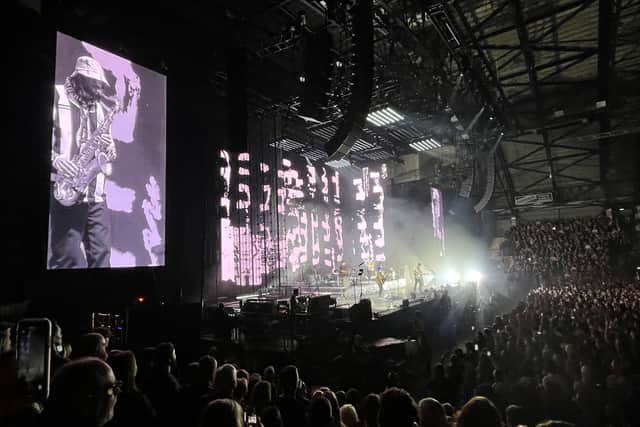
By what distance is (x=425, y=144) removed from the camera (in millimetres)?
17953

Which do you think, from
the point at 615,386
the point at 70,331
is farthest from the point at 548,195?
the point at 70,331

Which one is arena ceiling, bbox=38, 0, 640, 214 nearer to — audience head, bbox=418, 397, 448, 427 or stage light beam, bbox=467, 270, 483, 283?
stage light beam, bbox=467, 270, 483, 283

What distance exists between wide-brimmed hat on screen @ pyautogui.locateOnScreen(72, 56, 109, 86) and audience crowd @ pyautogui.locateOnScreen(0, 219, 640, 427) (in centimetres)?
503

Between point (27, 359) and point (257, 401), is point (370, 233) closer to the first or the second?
point (257, 401)

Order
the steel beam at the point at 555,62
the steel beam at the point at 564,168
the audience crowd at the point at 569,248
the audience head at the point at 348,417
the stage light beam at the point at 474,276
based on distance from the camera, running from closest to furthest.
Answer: the audience head at the point at 348,417 → the steel beam at the point at 555,62 → the audience crowd at the point at 569,248 → the steel beam at the point at 564,168 → the stage light beam at the point at 474,276

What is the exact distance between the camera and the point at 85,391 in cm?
135

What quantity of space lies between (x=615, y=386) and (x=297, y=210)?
44.2 feet

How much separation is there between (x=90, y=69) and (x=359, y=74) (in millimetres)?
5297

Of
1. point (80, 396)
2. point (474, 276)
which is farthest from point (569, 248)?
point (80, 396)

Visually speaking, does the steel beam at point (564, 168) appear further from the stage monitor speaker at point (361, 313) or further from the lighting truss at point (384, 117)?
the stage monitor speaker at point (361, 313)

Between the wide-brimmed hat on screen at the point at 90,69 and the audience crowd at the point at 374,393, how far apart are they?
16.5ft

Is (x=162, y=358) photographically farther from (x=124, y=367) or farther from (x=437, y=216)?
(x=437, y=216)

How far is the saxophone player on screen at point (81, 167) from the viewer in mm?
6504

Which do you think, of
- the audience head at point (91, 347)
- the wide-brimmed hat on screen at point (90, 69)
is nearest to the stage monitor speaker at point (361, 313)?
the audience head at point (91, 347)
